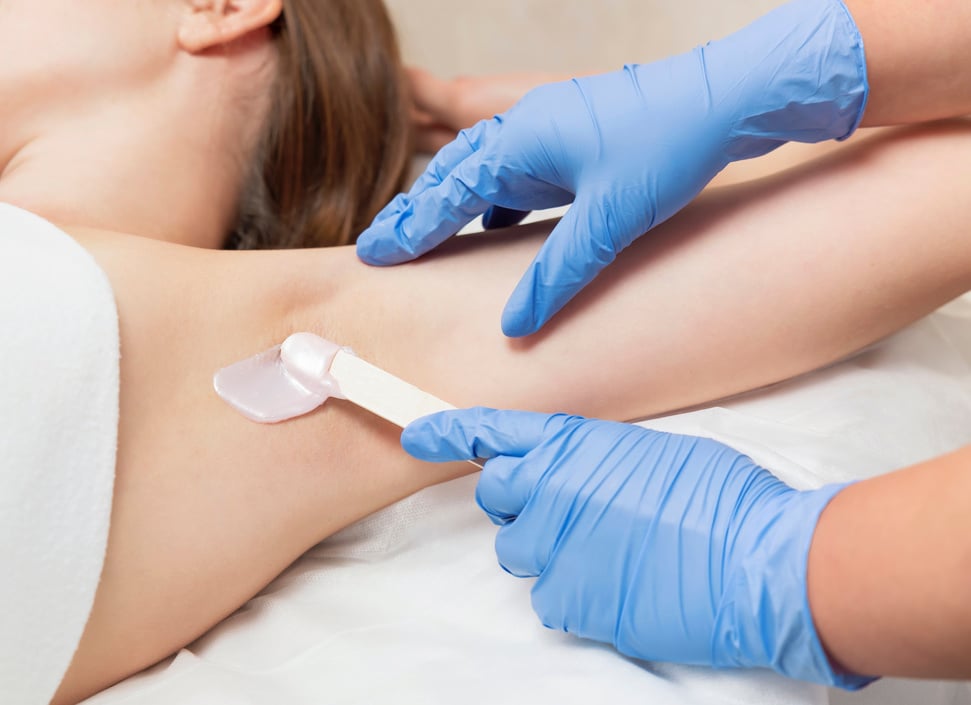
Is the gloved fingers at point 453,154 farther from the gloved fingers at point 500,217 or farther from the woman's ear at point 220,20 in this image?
the woman's ear at point 220,20

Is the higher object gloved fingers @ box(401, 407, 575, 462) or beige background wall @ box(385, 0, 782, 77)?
beige background wall @ box(385, 0, 782, 77)

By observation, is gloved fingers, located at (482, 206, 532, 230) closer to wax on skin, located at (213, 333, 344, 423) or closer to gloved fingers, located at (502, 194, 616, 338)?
gloved fingers, located at (502, 194, 616, 338)

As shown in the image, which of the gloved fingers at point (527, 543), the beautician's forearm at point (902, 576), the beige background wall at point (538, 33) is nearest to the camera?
the beautician's forearm at point (902, 576)

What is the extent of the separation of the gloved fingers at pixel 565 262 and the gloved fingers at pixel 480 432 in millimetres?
134

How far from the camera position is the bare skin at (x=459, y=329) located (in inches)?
32.2

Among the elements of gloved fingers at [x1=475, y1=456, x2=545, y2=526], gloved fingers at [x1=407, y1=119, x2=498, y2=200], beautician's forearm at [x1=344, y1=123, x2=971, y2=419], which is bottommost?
gloved fingers at [x1=475, y1=456, x2=545, y2=526]

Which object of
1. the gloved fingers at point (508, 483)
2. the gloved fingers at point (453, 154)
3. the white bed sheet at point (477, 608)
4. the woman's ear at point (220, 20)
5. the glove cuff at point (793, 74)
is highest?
the glove cuff at point (793, 74)

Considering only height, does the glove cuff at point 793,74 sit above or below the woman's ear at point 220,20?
above

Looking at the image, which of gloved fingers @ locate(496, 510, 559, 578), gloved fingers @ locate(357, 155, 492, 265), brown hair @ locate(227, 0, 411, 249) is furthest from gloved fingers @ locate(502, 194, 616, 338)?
brown hair @ locate(227, 0, 411, 249)

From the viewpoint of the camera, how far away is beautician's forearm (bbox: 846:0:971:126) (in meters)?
0.85

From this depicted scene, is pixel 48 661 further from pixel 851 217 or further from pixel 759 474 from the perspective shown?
pixel 851 217

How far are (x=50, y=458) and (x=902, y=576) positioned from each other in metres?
0.68

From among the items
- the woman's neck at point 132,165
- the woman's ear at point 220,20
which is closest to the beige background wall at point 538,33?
the woman's ear at point 220,20

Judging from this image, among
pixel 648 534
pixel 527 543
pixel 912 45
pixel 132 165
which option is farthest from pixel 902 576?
pixel 132 165
